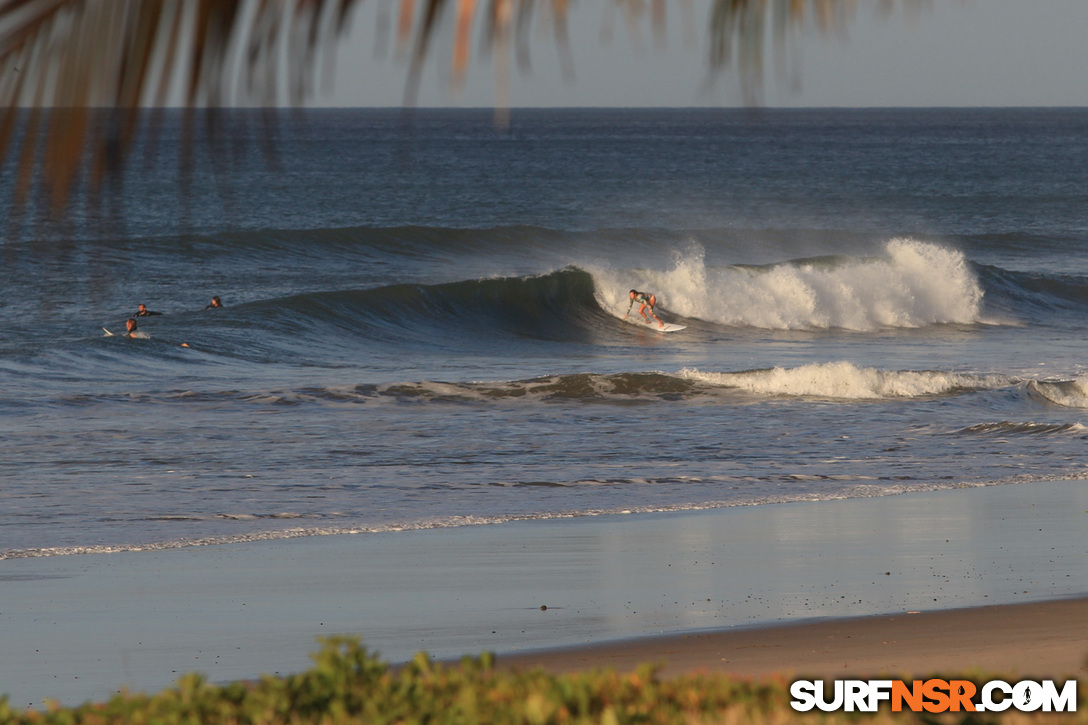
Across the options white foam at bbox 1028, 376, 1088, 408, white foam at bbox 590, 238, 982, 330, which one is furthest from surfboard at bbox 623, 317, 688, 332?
white foam at bbox 1028, 376, 1088, 408

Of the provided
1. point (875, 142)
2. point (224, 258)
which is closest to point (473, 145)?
point (875, 142)

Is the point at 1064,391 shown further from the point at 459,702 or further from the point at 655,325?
the point at 459,702

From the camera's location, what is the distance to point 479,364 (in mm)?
23219

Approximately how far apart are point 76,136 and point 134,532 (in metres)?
8.92

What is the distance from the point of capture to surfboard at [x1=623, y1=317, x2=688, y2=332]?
27594mm

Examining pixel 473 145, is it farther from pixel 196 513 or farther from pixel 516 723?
pixel 516 723

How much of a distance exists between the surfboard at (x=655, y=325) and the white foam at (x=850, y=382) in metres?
8.02

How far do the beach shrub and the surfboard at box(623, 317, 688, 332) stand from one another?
2448 cm

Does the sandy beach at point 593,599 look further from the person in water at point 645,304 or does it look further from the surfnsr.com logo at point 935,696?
the person in water at point 645,304

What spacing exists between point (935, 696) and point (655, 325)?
25054 mm

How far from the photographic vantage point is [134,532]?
32.0 ft

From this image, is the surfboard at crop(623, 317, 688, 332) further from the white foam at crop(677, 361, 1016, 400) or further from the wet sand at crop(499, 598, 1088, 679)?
the wet sand at crop(499, 598, 1088, 679)

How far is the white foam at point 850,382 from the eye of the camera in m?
18.1

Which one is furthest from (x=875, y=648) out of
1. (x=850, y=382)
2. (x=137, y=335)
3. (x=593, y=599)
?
(x=137, y=335)
